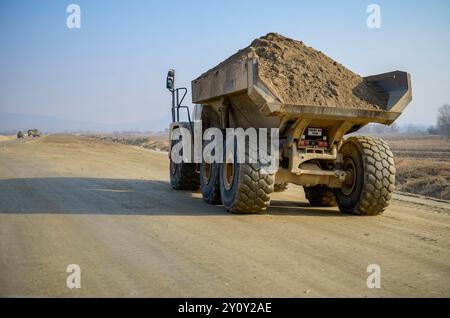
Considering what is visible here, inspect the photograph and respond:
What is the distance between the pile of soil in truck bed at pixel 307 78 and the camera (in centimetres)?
811

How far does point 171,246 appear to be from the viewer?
19.7 feet

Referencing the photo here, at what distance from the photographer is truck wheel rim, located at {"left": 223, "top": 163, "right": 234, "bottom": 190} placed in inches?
348

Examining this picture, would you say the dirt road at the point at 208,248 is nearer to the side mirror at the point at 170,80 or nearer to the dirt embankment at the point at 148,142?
the side mirror at the point at 170,80

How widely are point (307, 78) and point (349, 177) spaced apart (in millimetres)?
1857

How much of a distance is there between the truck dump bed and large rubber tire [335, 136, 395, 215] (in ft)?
1.49

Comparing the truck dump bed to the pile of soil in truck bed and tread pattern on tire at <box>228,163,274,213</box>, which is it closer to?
the pile of soil in truck bed

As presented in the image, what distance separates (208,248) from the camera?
19.5 feet

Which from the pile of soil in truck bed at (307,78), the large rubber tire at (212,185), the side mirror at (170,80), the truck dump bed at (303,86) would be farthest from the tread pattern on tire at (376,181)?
the side mirror at (170,80)

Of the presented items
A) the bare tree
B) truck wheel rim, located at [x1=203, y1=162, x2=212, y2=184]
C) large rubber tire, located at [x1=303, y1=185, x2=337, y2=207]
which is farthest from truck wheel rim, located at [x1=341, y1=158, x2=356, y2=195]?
the bare tree

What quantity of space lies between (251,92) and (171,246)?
115 inches

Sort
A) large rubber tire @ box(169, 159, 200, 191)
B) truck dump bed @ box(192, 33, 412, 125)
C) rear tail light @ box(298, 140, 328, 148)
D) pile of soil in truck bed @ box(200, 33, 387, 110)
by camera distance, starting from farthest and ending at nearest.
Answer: large rubber tire @ box(169, 159, 200, 191), rear tail light @ box(298, 140, 328, 148), pile of soil in truck bed @ box(200, 33, 387, 110), truck dump bed @ box(192, 33, 412, 125)

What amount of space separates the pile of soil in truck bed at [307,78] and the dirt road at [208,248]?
75.4 inches

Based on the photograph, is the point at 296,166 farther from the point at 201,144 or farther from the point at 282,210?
the point at 201,144

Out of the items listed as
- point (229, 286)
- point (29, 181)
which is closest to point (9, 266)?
point (229, 286)
